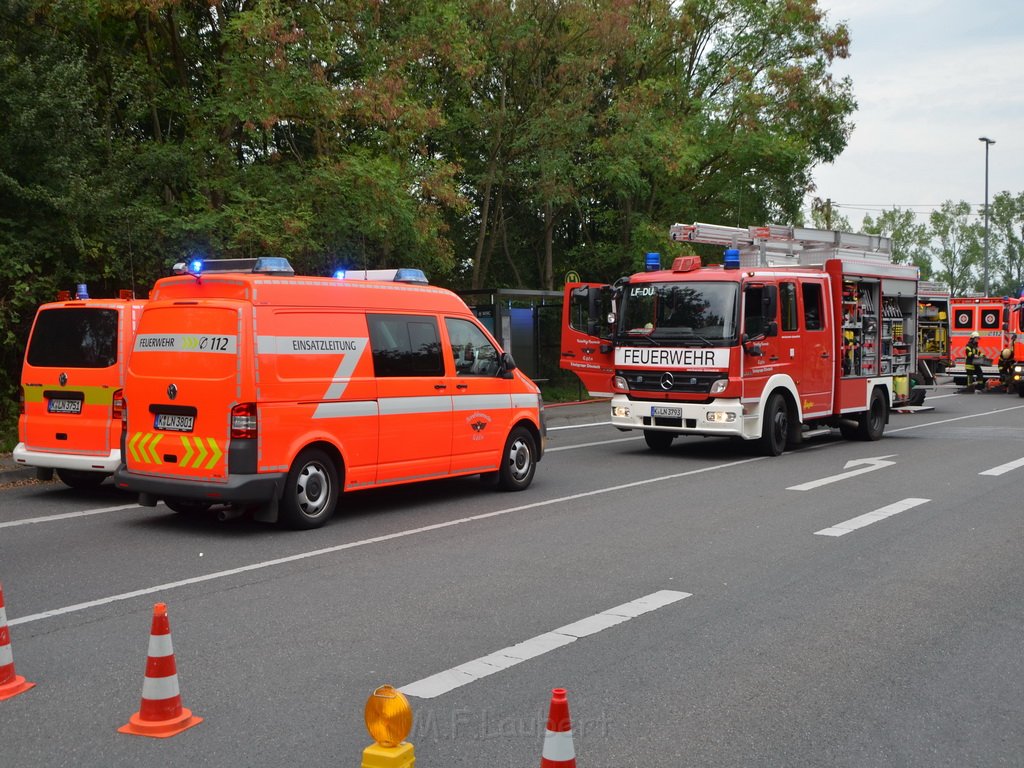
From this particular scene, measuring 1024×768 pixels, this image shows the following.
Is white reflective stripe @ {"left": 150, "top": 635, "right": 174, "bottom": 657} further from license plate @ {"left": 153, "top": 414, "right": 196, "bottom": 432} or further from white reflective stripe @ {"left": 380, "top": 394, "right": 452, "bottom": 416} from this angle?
white reflective stripe @ {"left": 380, "top": 394, "right": 452, "bottom": 416}

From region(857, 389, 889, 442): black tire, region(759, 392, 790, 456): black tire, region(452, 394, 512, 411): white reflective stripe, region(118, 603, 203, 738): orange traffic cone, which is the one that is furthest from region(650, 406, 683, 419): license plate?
region(118, 603, 203, 738): orange traffic cone

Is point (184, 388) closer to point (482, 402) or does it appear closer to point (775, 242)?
point (482, 402)

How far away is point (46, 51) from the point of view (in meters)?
16.0

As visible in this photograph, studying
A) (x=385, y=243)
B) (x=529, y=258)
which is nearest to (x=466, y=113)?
(x=385, y=243)

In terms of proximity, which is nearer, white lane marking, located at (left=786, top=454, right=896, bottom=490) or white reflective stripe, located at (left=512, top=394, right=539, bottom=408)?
white reflective stripe, located at (left=512, top=394, right=539, bottom=408)

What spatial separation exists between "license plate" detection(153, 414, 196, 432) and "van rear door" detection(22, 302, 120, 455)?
1782mm

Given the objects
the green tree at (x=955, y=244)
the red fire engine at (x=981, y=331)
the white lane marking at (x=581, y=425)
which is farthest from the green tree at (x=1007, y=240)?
the white lane marking at (x=581, y=425)

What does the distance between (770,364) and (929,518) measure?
5139mm

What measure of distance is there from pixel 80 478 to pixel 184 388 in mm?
3632

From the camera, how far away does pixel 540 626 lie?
6.10 m

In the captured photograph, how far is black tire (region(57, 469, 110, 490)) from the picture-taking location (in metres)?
11.6

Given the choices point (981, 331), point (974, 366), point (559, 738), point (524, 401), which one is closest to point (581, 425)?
point (524, 401)

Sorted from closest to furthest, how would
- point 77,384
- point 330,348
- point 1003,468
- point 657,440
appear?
point 330,348
point 77,384
point 1003,468
point 657,440

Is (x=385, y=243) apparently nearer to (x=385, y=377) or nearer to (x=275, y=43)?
(x=275, y=43)
